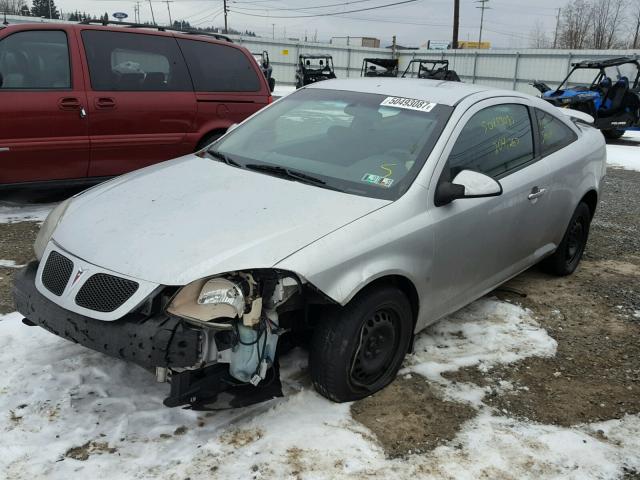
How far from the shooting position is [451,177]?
10.7 feet

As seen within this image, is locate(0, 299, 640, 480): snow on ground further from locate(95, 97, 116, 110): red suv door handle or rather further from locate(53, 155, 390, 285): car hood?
locate(95, 97, 116, 110): red suv door handle

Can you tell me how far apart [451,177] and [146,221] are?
165cm

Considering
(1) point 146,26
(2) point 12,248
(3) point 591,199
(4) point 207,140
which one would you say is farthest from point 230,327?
(1) point 146,26

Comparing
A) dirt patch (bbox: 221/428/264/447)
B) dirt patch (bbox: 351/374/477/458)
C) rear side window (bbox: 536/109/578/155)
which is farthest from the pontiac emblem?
rear side window (bbox: 536/109/578/155)

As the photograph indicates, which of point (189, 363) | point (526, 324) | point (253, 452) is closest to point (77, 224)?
point (189, 363)

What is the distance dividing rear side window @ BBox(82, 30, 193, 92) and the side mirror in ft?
13.5

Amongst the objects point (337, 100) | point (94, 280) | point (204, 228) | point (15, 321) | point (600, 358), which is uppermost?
point (337, 100)

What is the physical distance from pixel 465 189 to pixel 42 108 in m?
4.22

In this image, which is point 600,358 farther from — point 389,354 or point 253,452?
point 253,452

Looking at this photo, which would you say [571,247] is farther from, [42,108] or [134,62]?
[42,108]

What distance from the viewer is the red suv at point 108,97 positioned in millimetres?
5465

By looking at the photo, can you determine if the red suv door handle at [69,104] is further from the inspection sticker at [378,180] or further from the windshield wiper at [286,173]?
the inspection sticker at [378,180]

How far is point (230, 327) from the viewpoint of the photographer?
2.45 meters

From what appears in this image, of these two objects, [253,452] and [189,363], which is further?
[253,452]
